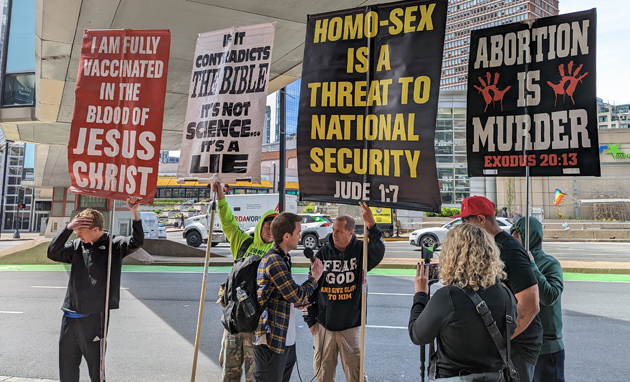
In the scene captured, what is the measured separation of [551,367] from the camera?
336cm

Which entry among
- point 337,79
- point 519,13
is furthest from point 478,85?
point 519,13

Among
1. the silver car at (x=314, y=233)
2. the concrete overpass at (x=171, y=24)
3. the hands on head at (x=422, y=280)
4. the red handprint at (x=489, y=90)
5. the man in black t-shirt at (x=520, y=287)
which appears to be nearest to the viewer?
the hands on head at (x=422, y=280)

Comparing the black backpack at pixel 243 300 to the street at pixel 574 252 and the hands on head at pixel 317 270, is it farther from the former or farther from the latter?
the street at pixel 574 252

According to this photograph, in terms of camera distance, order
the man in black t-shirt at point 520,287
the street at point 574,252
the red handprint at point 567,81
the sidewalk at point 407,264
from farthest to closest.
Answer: the street at point 574,252 < the sidewalk at point 407,264 < the red handprint at point 567,81 < the man in black t-shirt at point 520,287

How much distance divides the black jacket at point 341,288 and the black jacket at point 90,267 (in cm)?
174

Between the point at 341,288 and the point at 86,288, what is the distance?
2.24 metres

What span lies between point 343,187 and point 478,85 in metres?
Answer: 1.77

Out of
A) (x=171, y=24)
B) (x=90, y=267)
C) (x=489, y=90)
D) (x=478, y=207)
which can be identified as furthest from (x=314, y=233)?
(x=478, y=207)

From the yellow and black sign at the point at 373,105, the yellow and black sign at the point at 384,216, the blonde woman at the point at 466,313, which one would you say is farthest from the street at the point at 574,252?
the blonde woman at the point at 466,313

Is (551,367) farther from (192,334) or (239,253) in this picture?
(192,334)

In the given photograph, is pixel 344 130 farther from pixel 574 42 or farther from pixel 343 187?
pixel 574 42

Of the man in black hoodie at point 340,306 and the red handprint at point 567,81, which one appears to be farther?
the man in black hoodie at point 340,306

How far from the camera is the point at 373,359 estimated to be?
5.85 m

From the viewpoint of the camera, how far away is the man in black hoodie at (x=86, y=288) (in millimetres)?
3736
